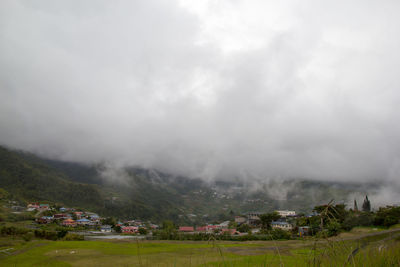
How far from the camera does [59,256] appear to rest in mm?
29938

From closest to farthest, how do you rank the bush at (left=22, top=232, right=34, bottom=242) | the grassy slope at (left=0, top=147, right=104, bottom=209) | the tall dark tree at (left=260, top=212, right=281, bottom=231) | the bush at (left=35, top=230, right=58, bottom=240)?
the bush at (left=22, top=232, right=34, bottom=242) < the bush at (left=35, top=230, right=58, bottom=240) < the tall dark tree at (left=260, top=212, right=281, bottom=231) < the grassy slope at (left=0, top=147, right=104, bottom=209)

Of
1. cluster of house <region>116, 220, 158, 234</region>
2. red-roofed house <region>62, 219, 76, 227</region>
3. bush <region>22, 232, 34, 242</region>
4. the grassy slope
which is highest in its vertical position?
the grassy slope

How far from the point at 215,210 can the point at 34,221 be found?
436ft

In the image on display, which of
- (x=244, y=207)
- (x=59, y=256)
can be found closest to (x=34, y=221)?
(x=59, y=256)

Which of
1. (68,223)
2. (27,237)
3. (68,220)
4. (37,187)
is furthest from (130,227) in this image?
(37,187)

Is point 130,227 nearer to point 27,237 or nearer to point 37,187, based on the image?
point 27,237

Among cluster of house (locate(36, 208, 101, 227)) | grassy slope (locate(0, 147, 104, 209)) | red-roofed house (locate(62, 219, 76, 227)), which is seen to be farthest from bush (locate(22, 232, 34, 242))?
grassy slope (locate(0, 147, 104, 209))

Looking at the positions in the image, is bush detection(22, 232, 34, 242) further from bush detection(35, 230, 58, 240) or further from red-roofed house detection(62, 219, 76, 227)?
red-roofed house detection(62, 219, 76, 227)

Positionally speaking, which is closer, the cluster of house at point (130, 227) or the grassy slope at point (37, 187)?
the cluster of house at point (130, 227)

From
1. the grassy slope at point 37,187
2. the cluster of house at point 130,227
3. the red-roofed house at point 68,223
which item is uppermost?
the grassy slope at point 37,187

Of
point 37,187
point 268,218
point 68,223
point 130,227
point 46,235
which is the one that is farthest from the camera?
point 37,187

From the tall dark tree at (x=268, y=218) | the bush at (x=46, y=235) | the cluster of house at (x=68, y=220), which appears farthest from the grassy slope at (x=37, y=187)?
the tall dark tree at (x=268, y=218)

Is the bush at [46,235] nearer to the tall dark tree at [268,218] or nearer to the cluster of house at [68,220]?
the cluster of house at [68,220]

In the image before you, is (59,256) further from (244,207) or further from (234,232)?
(244,207)
